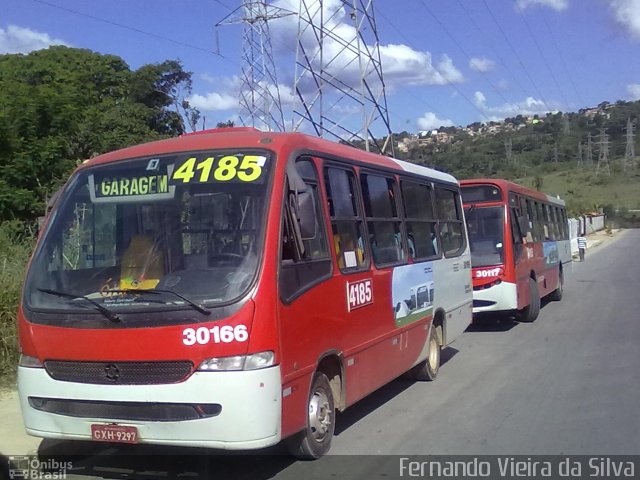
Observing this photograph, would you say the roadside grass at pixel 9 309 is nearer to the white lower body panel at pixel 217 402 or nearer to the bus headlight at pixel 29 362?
the bus headlight at pixel 29 362

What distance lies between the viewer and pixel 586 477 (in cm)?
574

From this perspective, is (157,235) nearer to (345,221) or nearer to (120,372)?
(120,372)

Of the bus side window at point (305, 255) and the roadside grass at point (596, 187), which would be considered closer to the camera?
the bus side window at point (305, 255)

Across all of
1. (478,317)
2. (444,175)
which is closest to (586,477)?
(444,175)

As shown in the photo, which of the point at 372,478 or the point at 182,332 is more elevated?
the point at 182,332

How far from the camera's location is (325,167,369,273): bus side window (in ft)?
22.2

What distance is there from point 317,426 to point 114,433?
168 cm

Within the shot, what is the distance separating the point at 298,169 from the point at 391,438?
268 centimetres

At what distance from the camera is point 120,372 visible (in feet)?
17.5

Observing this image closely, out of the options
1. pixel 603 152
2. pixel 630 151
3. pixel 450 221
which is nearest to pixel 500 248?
pixel 450 221

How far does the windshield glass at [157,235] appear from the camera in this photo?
5.45m

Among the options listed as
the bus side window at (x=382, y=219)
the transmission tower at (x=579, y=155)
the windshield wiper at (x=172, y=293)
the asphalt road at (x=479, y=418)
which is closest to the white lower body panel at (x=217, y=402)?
the windshield wiper at (x=172, y=293)

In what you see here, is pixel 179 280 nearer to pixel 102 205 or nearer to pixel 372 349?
pixel 102 205

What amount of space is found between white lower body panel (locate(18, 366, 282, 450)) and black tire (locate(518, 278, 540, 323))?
412 inches
